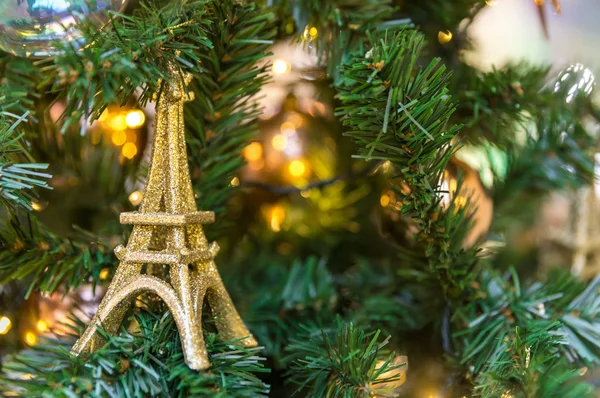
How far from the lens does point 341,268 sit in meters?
0.62

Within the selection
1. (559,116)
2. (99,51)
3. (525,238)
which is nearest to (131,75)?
(99,51)

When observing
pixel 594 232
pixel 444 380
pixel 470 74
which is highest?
pixel 470 74

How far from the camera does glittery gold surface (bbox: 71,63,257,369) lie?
301 millimetres

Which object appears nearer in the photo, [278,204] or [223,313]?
[223,313]

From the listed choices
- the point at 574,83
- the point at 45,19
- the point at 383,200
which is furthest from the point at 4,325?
the point at 574,83

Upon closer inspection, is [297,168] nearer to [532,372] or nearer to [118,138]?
[118,138]

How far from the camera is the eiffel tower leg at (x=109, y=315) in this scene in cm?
30

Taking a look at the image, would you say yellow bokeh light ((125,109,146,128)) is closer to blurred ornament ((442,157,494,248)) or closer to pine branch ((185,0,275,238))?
pine branch ((185,0,275,238))

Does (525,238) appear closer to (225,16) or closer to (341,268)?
(341,268)

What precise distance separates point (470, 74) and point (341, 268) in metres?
0.29

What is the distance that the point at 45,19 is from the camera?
29 cm

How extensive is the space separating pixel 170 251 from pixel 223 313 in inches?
2.4

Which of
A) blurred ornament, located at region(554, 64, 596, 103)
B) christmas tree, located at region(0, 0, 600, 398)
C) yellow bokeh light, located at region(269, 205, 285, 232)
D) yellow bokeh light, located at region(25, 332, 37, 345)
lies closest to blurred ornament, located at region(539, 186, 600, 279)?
christmas tree, located at region(0, 0, 600, 398)

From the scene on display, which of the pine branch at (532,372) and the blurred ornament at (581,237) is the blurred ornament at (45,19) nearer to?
the pine branch at (532,372)
